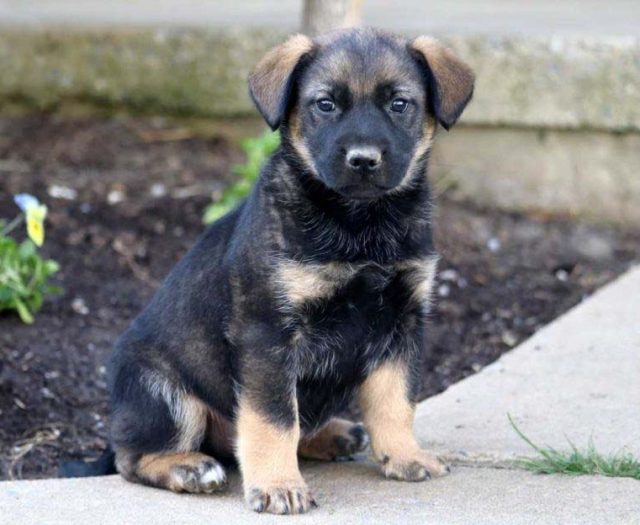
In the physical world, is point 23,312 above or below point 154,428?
below

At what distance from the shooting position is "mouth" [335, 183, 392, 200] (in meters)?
3.78

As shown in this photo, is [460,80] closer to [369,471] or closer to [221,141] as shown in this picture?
[369,471]

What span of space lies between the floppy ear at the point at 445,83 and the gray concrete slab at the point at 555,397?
1.17 meters

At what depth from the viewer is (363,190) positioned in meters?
3.79

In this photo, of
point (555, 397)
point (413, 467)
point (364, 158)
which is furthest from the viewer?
point (555, 397)

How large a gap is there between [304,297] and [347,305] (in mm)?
168

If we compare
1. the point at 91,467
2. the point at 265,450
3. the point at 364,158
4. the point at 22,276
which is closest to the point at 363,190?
the point at 364,158

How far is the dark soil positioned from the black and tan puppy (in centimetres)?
76

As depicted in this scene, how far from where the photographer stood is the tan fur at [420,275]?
396cm

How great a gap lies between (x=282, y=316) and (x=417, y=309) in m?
0.50

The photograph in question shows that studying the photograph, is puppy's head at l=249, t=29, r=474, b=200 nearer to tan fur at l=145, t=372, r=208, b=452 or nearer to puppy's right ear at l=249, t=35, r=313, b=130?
puppy's right ear at l=249, t=35, r=313, b=130

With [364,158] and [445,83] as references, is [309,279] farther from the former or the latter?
[445,83]

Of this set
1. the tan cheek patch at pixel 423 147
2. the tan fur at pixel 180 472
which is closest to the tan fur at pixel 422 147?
the tan cheek patch at pixel 423 147

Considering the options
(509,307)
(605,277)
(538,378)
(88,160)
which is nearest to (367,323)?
(538,378)
